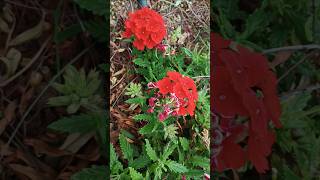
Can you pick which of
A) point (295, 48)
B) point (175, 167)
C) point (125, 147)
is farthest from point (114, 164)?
point (295, 48)

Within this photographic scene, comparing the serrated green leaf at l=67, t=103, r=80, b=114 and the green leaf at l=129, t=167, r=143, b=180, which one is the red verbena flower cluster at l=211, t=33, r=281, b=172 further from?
the serrated green leaf at l=67, t=103, r=80, b=114

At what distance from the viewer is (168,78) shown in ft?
3.98

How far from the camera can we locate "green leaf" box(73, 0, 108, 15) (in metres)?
1.02

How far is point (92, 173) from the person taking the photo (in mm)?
1030

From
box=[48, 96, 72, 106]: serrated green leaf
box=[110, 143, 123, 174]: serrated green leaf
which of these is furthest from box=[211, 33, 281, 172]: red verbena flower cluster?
box=[48, 96, 72, 106]: serrated green leaf

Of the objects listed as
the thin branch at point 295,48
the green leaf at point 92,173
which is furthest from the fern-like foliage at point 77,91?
the thin branch at point 295,48

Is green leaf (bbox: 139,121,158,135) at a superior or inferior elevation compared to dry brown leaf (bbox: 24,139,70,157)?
superior

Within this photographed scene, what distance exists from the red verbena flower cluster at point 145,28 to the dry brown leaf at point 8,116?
0.98 ft

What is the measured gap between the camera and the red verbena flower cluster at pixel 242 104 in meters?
1.15

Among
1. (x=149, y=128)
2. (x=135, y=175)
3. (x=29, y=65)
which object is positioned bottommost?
(x=135, y=175)

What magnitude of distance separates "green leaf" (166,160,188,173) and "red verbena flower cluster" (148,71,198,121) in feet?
0.33

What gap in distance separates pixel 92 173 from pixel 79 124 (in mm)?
98

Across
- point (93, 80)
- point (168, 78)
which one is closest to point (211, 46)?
point (168, 78)

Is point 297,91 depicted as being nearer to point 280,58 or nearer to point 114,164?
point 280,58
